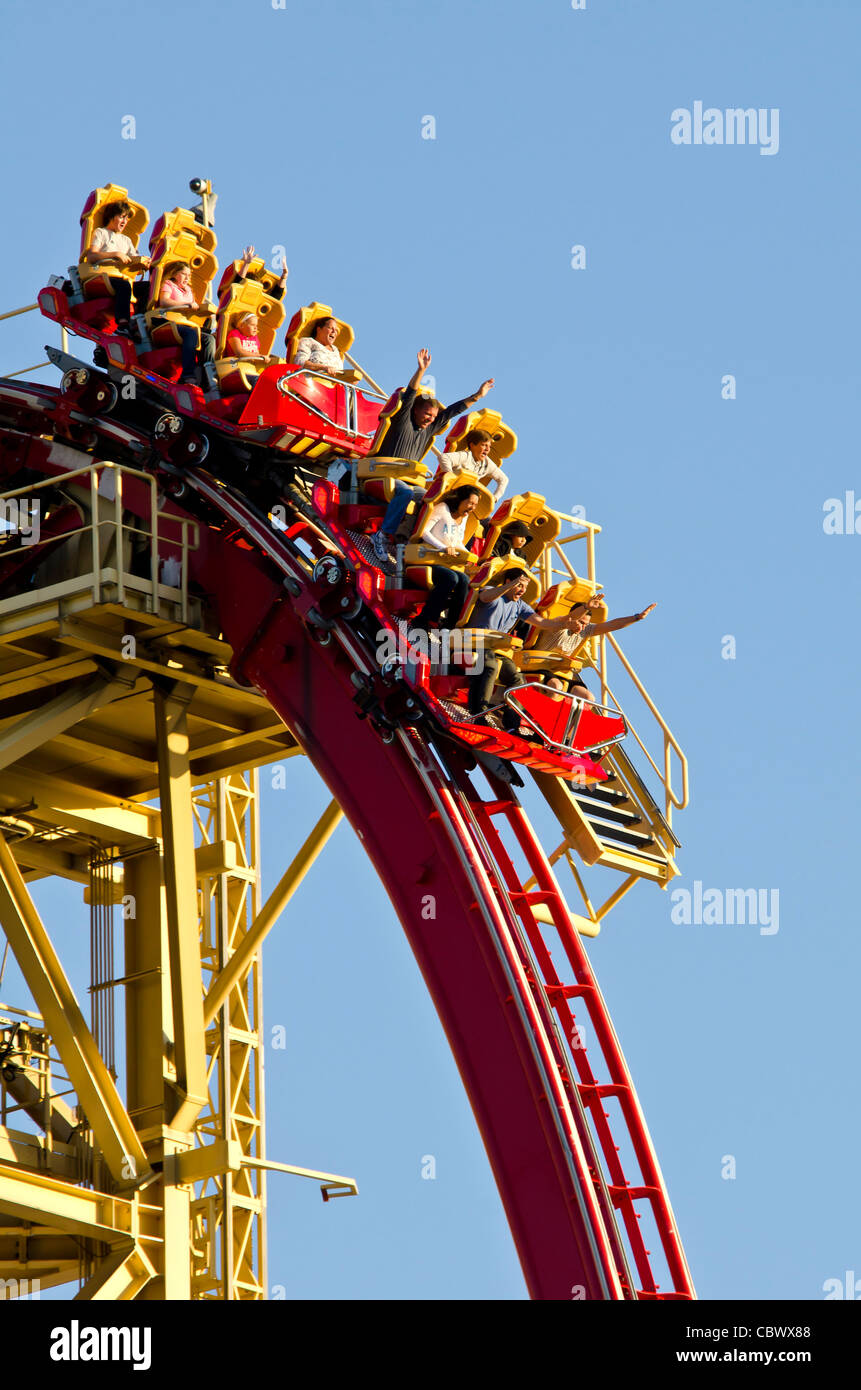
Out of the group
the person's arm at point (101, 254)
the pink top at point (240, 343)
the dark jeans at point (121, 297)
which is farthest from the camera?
the person's arm at point (101, 254)

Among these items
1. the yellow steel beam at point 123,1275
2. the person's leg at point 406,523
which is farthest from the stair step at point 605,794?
the yellow steel beam at point 123,1275

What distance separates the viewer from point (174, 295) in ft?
77.3

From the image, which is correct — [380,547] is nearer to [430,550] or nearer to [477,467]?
[430,550]

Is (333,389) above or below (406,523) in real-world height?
above

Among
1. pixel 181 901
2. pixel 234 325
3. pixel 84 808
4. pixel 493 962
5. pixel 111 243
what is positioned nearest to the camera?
pixel 493 962

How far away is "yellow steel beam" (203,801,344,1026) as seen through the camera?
24.8 meters

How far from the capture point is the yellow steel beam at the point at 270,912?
24.8m

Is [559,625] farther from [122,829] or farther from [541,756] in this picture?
[122,829]

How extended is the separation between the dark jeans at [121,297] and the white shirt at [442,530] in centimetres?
409

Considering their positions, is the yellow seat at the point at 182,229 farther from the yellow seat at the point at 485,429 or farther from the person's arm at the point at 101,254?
the yellow seat at the point at 485,429

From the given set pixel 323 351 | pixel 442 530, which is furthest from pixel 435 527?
pixel 323 351

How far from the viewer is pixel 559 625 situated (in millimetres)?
21094

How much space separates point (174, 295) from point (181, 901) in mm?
5181
